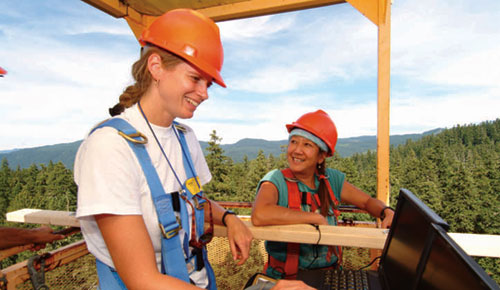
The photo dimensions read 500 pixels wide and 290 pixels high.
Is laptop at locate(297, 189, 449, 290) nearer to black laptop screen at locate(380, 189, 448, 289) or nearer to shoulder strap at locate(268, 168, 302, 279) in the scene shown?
black laptop screen at locate(380, 189, 448, 289)

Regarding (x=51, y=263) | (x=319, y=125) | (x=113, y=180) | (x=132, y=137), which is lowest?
(x=51, y=263)

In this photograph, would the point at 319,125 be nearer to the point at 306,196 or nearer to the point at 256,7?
the point at 306,196

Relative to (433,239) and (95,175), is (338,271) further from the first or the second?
(95,175)

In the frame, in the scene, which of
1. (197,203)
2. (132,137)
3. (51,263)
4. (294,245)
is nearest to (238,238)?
(197,203)

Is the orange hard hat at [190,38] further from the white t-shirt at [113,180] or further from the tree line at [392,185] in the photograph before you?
the tree line at [392,185]

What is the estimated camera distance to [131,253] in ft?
3.55

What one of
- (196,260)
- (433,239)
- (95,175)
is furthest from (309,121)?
(95,175)

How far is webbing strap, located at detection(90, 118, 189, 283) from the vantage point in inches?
48.8

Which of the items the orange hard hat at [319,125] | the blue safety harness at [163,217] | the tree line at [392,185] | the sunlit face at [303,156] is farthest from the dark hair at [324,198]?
the tree line at [392,185]

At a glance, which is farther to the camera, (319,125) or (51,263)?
(319,125)

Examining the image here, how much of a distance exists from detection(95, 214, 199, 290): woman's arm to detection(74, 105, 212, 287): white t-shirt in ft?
0.17

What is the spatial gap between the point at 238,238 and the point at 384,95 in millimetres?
2467

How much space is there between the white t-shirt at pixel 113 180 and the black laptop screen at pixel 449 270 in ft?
3.36

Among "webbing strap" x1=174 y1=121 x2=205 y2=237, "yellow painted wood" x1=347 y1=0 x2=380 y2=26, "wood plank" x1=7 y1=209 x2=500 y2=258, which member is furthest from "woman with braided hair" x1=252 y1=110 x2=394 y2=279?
"yellow painted wood" x1=347 y1=0 x2=380 y2=26
